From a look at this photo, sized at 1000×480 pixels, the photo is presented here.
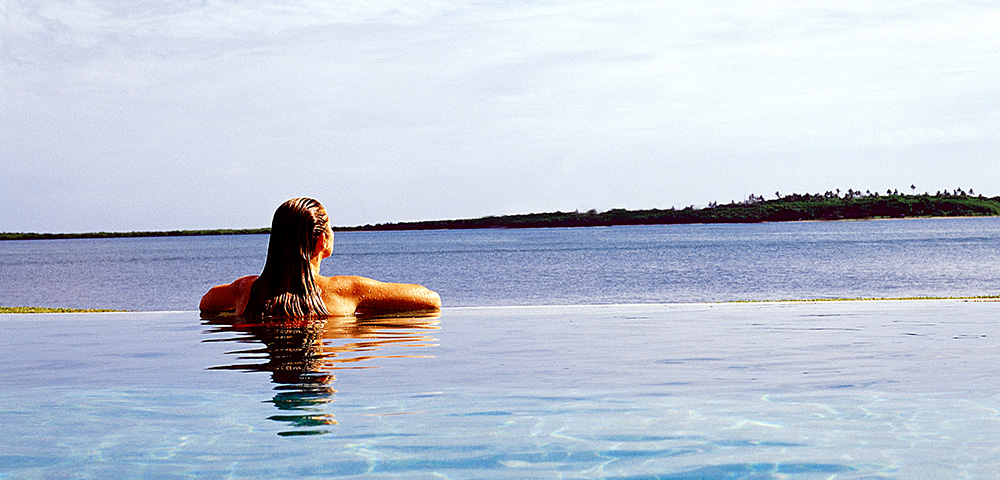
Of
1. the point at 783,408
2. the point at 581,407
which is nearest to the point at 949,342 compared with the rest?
the point at 783,408

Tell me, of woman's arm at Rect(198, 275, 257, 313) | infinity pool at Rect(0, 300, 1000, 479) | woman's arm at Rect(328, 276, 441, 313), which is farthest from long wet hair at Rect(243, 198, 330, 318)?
woman's arm at Rect(198, 275, 257, 313)

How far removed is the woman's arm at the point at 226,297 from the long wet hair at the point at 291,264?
1557mm

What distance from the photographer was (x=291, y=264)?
9.31 metres

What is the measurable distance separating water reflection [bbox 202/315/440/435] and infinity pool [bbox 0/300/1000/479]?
0.11 feet

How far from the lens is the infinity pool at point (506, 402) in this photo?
4.42 metres

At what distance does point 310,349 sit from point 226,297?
4.32 metres

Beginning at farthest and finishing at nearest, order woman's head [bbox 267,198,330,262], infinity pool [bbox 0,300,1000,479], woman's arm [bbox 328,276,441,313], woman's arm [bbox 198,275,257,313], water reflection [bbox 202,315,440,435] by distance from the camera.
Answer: woman's arm [bbox 198,275,257,313] → woman's arm [bbox 328,276,441,313] → woman's head [bbox 267,198,330,262] → water reflection [bbox 202,315,440,435] → infinity pool [bbox 0,300,1000,479]

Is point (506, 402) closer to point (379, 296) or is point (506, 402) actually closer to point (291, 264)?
point (291, 264)

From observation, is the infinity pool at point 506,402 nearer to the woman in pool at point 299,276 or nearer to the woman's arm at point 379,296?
the woman in pool at point 299,276

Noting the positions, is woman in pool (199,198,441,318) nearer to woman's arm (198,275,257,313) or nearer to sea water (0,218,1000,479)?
sea water (0,218,1000,479)

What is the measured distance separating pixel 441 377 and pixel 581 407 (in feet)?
5.02

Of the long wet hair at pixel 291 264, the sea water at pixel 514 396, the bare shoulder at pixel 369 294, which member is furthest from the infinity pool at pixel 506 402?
the bare shoulder at pixel 369 294

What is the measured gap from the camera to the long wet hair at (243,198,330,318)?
927 centimetres

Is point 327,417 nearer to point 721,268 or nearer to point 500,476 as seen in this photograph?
point 500,476
